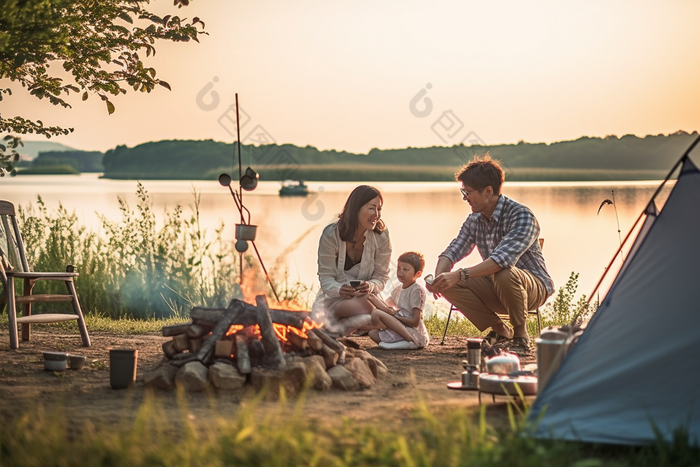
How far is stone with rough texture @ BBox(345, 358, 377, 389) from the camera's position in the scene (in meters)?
5.02

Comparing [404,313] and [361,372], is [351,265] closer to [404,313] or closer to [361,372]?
[404,313]

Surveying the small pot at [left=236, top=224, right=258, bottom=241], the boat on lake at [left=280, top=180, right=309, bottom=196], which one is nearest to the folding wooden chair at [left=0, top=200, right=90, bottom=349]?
the small pot at [left=236, top=224, right=258, bottom=241]

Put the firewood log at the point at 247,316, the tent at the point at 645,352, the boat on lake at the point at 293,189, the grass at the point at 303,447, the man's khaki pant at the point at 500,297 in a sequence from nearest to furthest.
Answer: the grass at the point at 303,447 < the tent at the point at 645,352 < the firewood log at the point at 247,316 < the man's khaki pant at the point at 500,297 < the boat on lake at the point at 293,189

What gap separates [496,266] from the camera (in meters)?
6.08

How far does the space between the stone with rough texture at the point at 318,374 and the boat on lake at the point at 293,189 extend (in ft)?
74.6

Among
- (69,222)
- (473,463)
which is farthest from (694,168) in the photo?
(69,222)

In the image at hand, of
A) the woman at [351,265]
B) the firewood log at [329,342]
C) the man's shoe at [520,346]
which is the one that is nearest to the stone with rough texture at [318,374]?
the firewood log at [329,342]

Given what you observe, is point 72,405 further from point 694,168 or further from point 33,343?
point 694,168

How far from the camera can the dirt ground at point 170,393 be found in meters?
4.28

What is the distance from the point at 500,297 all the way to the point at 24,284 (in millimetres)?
3489

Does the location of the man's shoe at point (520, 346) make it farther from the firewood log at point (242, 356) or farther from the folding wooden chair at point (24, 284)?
the folding wooden chair at point (24, 284)

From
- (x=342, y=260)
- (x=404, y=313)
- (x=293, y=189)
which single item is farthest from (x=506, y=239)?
(x=293, y=189)

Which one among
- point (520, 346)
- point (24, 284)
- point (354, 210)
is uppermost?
point (354, 210)

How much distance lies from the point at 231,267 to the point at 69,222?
1.96 metres
